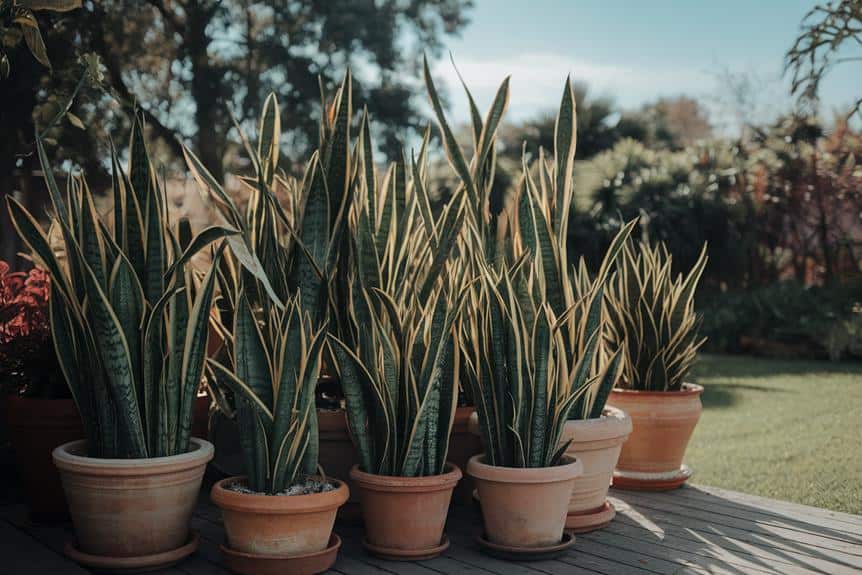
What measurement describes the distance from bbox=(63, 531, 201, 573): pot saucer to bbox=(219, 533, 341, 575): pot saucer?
13 cm

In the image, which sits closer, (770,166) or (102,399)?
(102,399)

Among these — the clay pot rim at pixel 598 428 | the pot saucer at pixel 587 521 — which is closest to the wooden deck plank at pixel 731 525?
the pot saucer at pixel 587 521

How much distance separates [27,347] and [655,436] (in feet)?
7.35

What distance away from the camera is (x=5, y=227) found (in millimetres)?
5852

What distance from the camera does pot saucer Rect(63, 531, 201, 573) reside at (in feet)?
6.75

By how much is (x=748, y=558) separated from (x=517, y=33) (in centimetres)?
977

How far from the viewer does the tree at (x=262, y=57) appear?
853 centimetres

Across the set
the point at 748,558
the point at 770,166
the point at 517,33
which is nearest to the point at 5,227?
the point at 748,558

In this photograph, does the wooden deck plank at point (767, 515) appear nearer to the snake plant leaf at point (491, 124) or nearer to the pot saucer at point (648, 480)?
the pot saucer at point (648, 480)

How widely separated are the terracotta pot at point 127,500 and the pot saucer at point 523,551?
850 mm

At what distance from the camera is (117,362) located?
6.61 ft

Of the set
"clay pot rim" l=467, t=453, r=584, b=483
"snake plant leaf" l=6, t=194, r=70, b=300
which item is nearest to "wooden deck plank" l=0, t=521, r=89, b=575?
"snake plant leaf" l=6, t=194, r=70, b=300

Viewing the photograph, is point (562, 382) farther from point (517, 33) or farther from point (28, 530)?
point (517, 33)

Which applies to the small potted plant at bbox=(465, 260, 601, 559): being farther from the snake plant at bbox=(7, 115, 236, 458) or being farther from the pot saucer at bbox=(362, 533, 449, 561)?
the snake plant at bbox=(7, 115, 236, 458)
